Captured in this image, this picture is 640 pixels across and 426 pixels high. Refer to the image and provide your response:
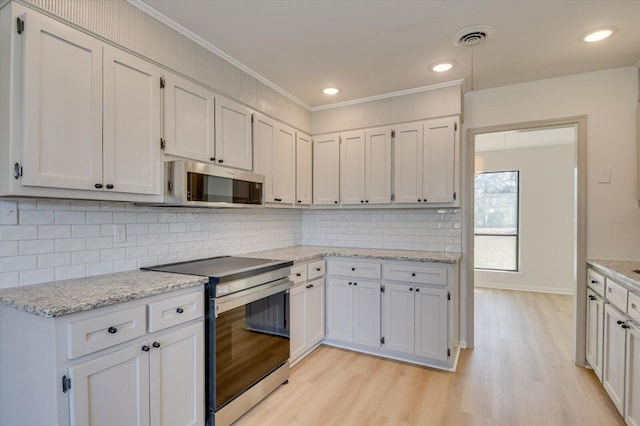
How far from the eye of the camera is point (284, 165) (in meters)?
3.27

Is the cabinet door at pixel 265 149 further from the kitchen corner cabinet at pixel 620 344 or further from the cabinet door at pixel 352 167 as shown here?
the kitchen corner cabinet at pixel 620 344

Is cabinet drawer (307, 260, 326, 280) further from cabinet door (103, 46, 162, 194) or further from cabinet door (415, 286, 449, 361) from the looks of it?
cabinet door (103, 46, 162, 194)

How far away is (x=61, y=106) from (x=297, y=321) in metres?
2.18

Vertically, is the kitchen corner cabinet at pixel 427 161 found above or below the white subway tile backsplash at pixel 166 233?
above

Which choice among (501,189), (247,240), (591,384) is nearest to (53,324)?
(247,240)

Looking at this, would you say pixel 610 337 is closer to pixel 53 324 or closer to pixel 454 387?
pixel 454 387

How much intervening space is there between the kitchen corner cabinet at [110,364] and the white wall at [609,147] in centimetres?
321

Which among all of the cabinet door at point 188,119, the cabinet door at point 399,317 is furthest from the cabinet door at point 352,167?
the cabinet door at point 188,119

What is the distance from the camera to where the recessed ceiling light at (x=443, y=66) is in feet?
8.66

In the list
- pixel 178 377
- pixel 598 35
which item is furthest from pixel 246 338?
pixel 598 35

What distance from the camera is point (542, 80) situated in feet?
9.86

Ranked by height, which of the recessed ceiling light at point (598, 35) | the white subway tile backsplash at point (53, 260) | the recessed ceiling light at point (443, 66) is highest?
the recessed ceiling light at point (598, 35)

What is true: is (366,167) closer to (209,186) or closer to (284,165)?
(284,165)

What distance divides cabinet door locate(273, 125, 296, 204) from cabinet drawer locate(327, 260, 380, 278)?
0.78m
